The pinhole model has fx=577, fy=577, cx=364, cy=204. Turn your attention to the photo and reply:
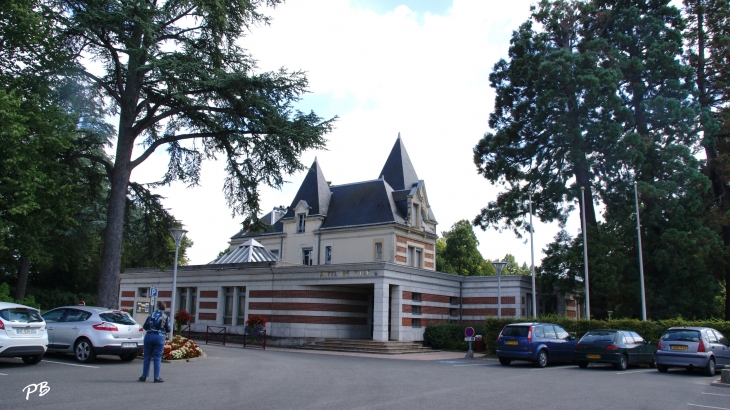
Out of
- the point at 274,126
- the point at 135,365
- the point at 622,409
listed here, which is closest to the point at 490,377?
the point at 622,409

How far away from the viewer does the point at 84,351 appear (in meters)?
15.4

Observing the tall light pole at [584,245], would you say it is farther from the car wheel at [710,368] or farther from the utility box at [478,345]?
the car wheel at [710,368]

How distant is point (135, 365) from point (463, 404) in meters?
9.46

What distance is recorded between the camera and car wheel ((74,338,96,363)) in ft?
50.1

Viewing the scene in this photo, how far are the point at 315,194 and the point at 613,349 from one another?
29.8 m

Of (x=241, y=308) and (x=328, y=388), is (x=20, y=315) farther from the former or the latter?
(x=241, y=308)

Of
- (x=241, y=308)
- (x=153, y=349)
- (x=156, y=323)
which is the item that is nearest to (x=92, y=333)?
(x=153, y=349)

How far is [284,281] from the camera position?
30.8m

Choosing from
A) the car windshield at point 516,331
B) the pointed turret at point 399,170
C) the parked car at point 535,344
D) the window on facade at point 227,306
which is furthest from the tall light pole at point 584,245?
the window on facade at point 227,306

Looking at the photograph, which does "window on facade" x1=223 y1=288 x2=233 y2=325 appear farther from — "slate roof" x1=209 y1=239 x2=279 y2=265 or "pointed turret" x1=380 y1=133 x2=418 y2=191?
"pointed turret" x1=380 y1=133 x2=418 y2=191

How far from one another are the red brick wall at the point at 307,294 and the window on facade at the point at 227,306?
205 cm

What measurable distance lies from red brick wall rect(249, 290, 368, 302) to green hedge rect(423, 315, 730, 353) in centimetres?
429

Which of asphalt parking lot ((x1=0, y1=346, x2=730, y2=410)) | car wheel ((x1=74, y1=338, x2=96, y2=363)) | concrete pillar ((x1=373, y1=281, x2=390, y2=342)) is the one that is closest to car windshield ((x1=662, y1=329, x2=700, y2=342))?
asphalt parking lot ((x1=0, y1=346, x2=730, y2=410))

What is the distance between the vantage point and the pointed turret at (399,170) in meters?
45.3
